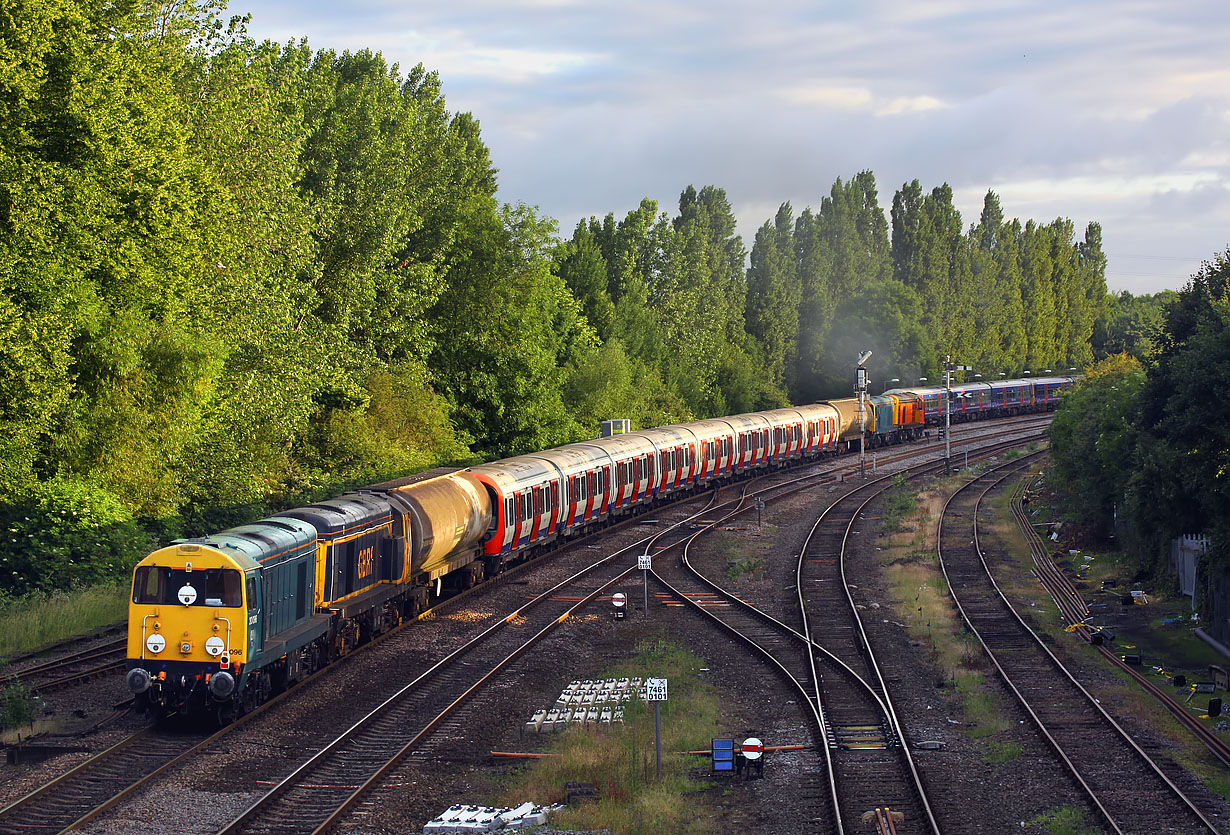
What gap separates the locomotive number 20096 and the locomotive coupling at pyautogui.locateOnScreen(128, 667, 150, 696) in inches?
248

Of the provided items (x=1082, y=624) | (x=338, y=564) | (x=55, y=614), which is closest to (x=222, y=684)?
(x=338, y=564)

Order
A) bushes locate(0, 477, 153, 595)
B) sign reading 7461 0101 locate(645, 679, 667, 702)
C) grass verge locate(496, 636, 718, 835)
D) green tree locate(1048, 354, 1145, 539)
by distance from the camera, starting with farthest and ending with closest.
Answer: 1. green tree locate(1048, 354, 1145, 539)
2. bushes locate(0, 477, 153, 595)
3. sign reading 7461 0101 locate(645, 679, 667, 702)
4. grass verge locate(496, 636, 718, 835)

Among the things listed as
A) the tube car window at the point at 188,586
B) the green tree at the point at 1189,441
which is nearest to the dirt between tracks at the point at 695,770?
the tube car window at the point at 188,586

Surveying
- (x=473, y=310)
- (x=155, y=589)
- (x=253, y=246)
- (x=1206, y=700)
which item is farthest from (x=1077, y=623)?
(x=473, y=310)

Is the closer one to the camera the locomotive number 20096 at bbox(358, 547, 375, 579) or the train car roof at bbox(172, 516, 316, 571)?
the train car roof at bbox(172, 516, 316, 571)

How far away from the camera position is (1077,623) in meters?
28.7

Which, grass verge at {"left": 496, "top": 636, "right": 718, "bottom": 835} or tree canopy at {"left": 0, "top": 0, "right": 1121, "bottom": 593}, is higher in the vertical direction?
tree canopy at {"left": 0, "top": 0, "right": 1121, "bottom": 593}

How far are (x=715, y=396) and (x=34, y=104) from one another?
67.4 meters

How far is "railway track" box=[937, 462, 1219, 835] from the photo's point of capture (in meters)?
15.4

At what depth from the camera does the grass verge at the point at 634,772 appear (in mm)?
15117

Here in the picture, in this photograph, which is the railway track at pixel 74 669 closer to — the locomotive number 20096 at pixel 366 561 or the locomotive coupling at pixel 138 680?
the locomotive coupling at pixel 138 680

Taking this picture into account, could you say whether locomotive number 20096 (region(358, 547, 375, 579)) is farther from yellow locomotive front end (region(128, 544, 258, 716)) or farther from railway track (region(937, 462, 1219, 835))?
railway track (region(937, 462, 1219, 835))

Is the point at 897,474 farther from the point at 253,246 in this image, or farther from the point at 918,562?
the point at 253,246

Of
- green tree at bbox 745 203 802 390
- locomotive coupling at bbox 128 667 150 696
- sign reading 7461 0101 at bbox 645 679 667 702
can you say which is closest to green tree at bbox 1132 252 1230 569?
sign reading 7461 0101 at bbox 645 679 667 702
